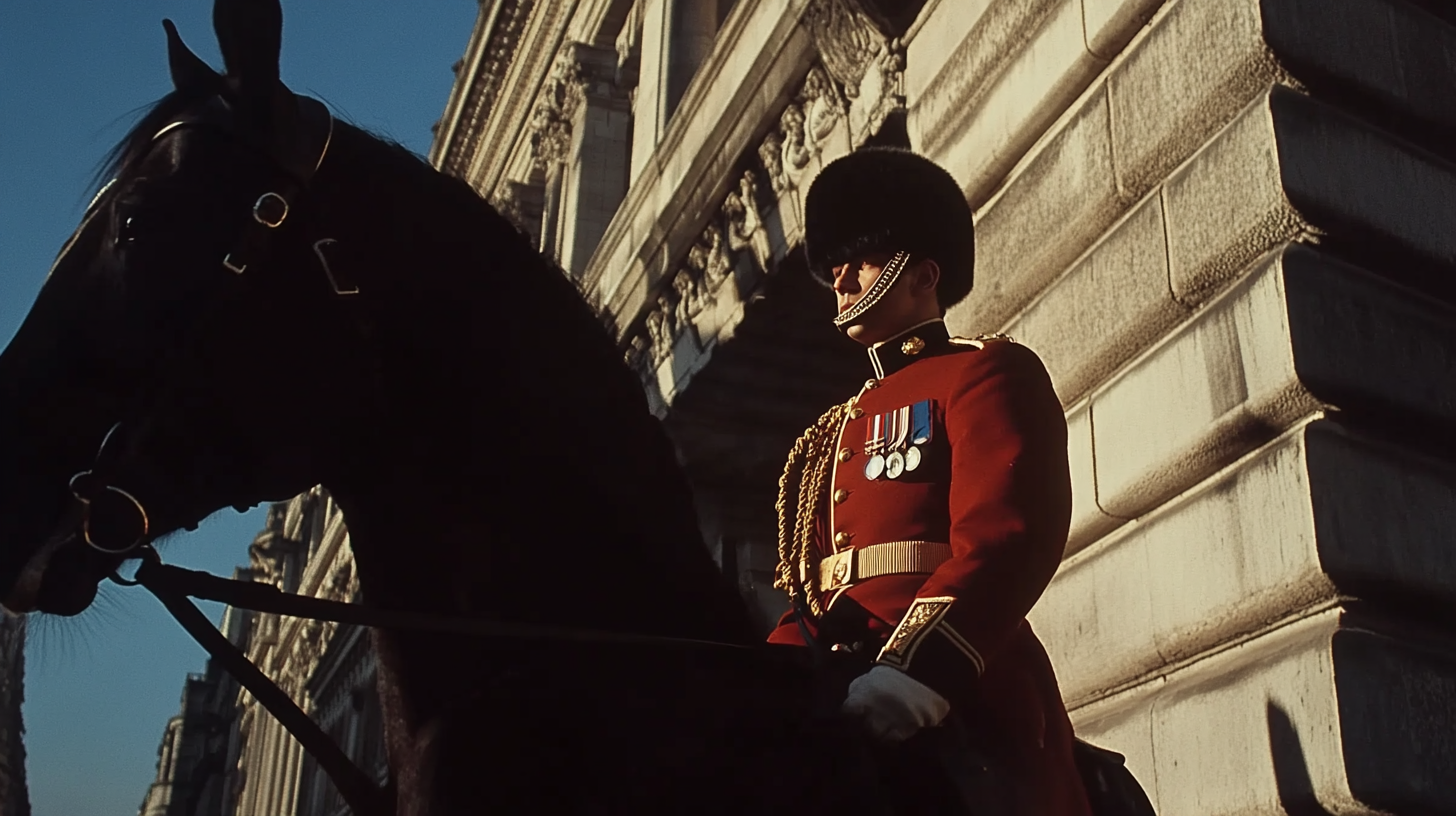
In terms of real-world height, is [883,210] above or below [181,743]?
below

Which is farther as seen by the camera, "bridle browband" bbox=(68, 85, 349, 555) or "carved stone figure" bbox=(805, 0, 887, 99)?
"carved stone figure" bbox=(805, 0, 887, 99)

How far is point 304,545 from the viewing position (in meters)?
41.8

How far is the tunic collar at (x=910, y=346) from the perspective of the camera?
3111 mm

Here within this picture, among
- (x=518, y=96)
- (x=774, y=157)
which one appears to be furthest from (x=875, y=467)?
(x=518, y=96)

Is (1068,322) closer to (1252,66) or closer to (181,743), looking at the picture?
(1252,66)

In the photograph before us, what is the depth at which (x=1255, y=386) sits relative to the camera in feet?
11.8

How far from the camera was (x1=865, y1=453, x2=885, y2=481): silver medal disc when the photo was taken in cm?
291

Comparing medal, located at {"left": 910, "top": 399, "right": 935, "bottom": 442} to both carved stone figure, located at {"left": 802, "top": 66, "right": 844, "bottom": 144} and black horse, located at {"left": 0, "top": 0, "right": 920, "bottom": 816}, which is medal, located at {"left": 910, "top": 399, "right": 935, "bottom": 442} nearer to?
black horse, located at {"left": 0, "top": 0, "right": 920, "bottom": 816}

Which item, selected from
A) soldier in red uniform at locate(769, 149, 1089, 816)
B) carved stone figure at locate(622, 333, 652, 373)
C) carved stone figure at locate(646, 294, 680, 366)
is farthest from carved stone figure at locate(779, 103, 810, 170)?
soldier in red uniform at locate(769, 149, 1089, 816)

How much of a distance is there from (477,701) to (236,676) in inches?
17.4

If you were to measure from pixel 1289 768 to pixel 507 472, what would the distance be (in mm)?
2171

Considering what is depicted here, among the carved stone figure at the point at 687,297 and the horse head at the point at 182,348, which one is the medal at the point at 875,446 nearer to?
the horse head at the point at 182,348

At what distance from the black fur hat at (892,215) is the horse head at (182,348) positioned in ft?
4.75

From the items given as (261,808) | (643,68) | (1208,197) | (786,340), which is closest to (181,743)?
(261,808)
